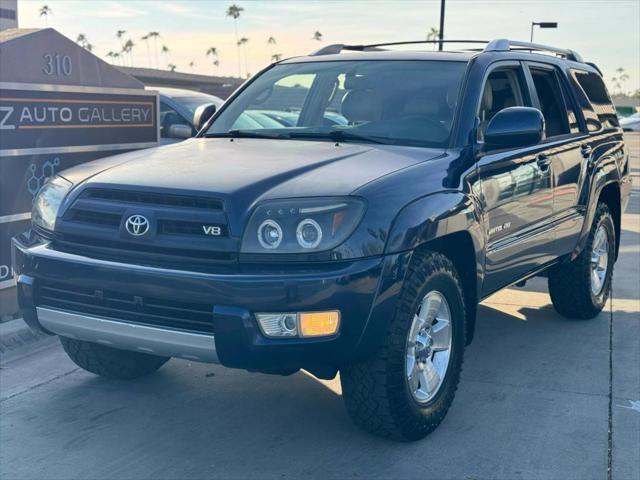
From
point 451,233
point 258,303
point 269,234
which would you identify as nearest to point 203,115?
point 451,233

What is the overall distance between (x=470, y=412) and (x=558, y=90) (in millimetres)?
2391

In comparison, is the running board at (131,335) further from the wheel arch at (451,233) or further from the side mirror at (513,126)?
the side mirror at (513,126)

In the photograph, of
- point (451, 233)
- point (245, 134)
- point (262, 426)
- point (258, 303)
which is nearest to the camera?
point (258, 303)

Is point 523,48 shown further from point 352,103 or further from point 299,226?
point 299,226

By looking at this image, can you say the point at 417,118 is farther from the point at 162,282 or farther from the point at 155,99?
the point at 155,99

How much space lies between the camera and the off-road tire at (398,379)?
3811mm

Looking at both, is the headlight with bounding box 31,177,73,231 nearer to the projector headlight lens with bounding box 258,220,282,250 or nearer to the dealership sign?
the projector headlight lens with bounding box 258,220,282,250

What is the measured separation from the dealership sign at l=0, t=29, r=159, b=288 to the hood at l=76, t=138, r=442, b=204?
1979 mm

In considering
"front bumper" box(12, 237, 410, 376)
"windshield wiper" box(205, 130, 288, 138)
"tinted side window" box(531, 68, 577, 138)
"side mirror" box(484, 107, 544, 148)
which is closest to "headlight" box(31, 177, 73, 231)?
"front bumper" box(12, 237, 410, 376)

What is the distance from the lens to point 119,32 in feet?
442

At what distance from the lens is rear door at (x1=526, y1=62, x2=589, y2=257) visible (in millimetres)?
5492

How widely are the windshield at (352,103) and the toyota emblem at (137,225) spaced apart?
4.23 ft

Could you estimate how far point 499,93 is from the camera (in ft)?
17.0

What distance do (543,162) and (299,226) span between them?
87.4 inches
